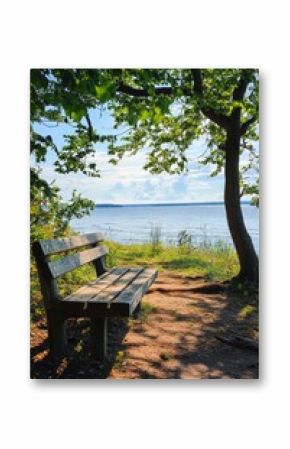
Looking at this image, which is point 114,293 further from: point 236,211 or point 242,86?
point 242,86

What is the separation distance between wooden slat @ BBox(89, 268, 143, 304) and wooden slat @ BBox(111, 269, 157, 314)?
32mm

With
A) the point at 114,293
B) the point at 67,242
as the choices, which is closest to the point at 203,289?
the point at 114,293

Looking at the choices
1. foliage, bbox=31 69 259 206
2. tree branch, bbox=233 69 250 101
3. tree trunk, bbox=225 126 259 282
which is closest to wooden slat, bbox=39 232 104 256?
foliage, bbox=31 69 259 206

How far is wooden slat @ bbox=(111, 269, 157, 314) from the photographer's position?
3.47 meters

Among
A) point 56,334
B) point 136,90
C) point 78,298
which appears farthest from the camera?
point 136,90

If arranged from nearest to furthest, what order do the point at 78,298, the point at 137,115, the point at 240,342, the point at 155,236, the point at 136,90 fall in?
the point at 78,298, the point at 137,115, the point at 136,90, the point at 240,342, the point at 155,236

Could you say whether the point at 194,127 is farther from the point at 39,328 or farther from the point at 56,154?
the point at 39,328

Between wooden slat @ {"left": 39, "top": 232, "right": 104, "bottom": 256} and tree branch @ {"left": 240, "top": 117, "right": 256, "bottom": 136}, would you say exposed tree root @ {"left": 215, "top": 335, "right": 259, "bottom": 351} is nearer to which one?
wooden slat @ {"left": 39, "top": 232, "right": 104, "bottom": 256}

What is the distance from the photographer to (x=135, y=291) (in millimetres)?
3740

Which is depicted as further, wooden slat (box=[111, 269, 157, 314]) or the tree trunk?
the tree trunk

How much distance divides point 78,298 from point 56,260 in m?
0.29

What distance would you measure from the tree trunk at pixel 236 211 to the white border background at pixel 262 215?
9.9 inches

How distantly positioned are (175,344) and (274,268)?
0.87m
